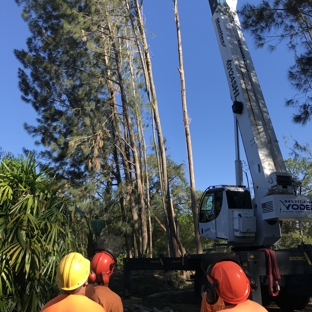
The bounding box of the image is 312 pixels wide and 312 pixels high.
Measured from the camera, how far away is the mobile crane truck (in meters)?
7.40

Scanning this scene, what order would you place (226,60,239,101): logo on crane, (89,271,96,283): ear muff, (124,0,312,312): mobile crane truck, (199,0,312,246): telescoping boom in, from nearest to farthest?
(89,271,96,283): ear muff
(124,0,312,312): mobile crane truck
(199,0,312,246): telescoping boom
(226,60,239,101): logo on crane

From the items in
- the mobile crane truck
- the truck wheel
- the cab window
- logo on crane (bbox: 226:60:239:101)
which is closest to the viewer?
the mobile crane truck

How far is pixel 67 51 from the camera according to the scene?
72.4 ft

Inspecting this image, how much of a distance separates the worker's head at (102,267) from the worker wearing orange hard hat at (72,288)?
0.59m

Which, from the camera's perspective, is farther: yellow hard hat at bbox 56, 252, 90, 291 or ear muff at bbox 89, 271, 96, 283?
ear muff at bbox 89, 271, 96, 283

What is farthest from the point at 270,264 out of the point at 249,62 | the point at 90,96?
the point at 90,96

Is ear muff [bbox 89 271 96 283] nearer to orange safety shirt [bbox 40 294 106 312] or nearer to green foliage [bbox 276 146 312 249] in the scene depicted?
orange safety shirt [bbox 40 294 106 312]

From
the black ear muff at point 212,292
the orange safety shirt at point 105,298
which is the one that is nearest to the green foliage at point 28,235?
the orange safety shirt at point 105,298

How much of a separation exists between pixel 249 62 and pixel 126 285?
7.14 metres

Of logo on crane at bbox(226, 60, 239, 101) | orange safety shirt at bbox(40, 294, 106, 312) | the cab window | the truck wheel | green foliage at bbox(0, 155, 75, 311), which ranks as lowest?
the truck wheel

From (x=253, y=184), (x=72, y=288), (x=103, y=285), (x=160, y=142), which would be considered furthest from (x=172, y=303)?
(x=160, y=142)

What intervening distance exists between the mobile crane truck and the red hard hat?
189 inches

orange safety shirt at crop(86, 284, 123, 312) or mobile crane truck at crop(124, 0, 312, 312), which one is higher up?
mobile crane truck at crop(124, 0, 312, 312)

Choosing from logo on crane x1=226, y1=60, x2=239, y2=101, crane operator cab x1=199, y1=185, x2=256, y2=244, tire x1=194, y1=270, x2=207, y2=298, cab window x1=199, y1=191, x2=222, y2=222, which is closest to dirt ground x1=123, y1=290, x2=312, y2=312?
tire x1=194, y1=270, x2=207, y2=298
